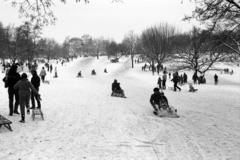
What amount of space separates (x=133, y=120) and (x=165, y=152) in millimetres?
3178

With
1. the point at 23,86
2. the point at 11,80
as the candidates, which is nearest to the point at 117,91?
the point at 11,80

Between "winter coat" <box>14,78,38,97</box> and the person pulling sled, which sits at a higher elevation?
"winter coat" <box>14,78,38,97</box>

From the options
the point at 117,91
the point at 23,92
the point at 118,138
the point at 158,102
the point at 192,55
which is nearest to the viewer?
the point at 118,138

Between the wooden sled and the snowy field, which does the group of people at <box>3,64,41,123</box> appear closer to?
the snowy field

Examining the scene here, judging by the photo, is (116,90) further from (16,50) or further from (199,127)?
(16,50)

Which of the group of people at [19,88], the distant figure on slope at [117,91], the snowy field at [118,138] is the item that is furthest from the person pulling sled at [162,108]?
the distant figure on slope at [117,91]

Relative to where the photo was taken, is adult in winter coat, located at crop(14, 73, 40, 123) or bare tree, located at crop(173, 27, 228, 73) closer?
adult in winter coat, located at crop(14, 73, 40, 123)

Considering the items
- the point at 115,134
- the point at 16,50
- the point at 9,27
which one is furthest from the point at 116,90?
the point at 9,27

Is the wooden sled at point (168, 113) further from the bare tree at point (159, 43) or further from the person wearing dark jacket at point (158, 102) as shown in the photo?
the bare tree at point (159, 43)

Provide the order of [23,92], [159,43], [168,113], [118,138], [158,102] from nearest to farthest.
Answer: [118,138]
[23,92]
[168,113]
[158,102]
[159,43]

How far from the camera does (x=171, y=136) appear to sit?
254 inches

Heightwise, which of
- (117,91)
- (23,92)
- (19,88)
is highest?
(19,88)

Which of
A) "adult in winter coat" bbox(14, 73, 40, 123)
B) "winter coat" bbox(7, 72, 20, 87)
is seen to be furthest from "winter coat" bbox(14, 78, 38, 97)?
"winter coat" bbox(7, 72, 20, 87)

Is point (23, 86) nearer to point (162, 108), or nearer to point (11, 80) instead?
point (11, 80)
